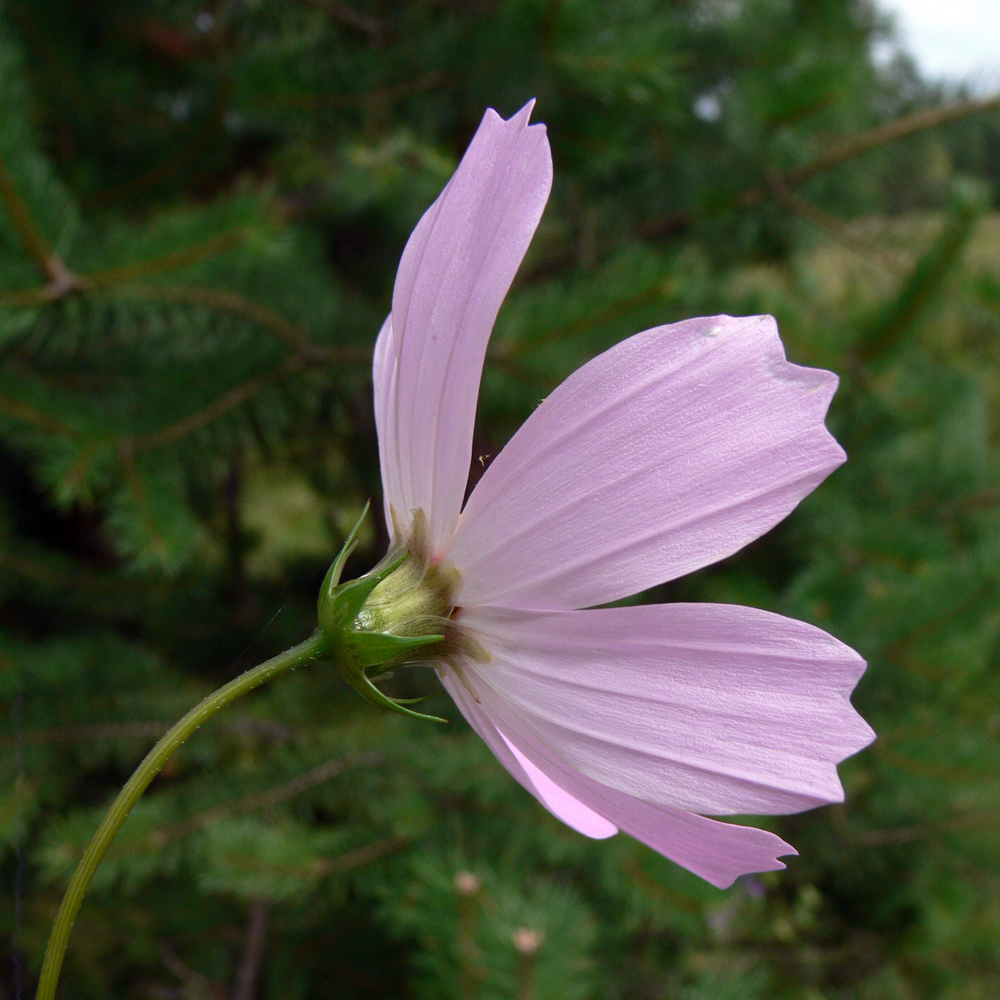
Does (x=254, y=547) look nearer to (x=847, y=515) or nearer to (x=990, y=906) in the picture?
(x=847, y=515)

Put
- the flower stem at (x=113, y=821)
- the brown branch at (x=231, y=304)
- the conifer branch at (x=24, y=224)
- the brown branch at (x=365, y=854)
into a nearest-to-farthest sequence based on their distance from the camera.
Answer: the flower stem at (x=113, y=821), the conifer branch at (x=24, y=224), the brown branch at (x=231, y=304), the brown branch at (x=365, y=854)

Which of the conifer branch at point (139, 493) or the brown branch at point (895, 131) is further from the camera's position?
the brown branch at point (895, 131)

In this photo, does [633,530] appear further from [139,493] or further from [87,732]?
[87,732]

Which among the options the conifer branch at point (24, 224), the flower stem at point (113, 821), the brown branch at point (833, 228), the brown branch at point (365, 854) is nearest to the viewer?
the flower stem at point (113, 821)

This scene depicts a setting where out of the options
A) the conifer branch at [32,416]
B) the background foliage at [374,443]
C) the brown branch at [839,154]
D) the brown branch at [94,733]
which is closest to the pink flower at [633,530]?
the background foliage at [374,443]

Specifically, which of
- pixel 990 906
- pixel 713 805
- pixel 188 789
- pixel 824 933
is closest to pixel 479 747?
pixel 188 789

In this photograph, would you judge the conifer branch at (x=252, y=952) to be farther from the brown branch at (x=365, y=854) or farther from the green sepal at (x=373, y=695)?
the green sepal at (x=373, y=695)

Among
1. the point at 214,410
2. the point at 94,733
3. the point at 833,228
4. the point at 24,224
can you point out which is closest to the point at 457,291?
the point at 24,224
